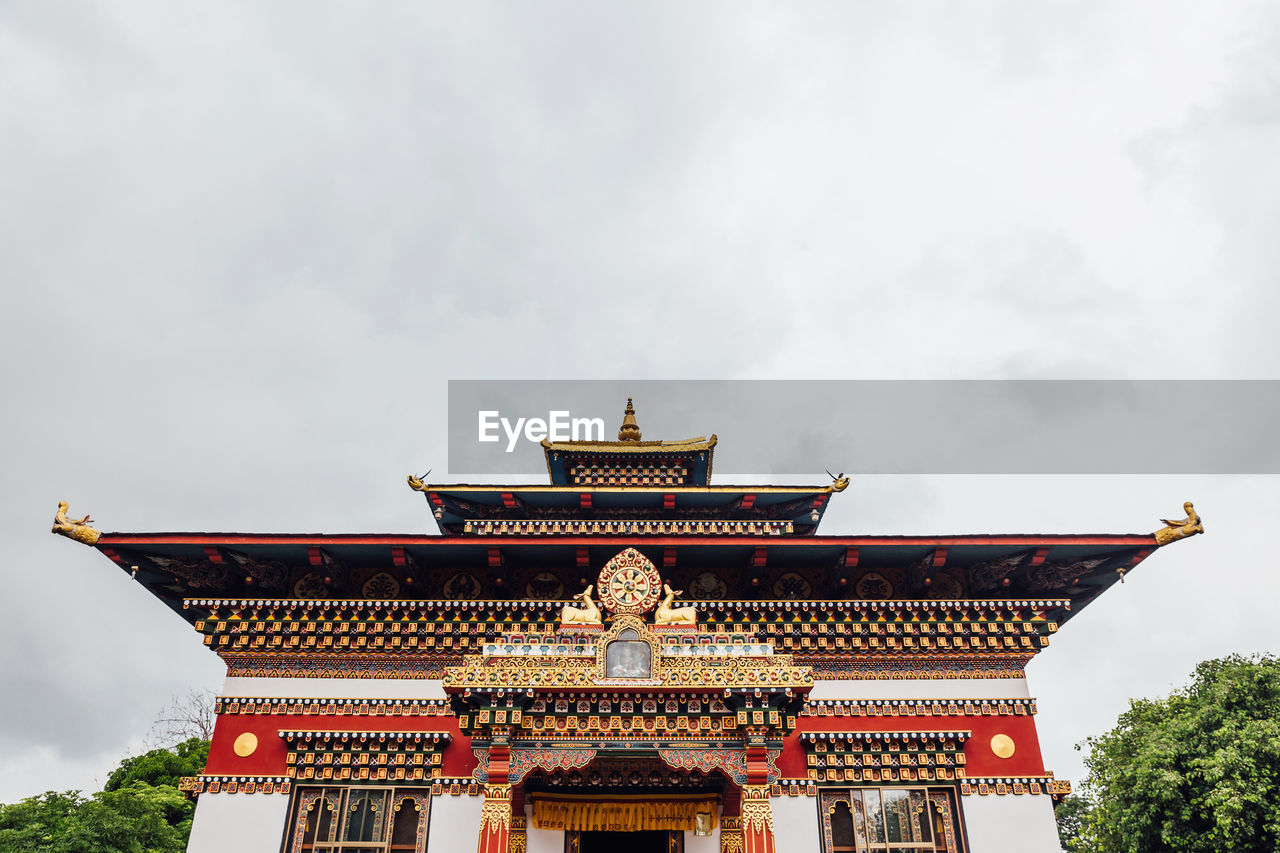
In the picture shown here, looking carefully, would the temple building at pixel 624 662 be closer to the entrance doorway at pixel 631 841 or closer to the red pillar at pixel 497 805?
the entrance doorway at pixel 631 841

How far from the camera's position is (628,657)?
11.3m

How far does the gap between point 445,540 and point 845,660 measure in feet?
23.9

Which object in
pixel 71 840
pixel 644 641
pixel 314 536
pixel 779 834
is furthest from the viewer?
pixel 71 840

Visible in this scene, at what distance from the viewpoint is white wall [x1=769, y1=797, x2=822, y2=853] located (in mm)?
12938

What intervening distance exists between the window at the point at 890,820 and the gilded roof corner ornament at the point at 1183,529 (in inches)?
219

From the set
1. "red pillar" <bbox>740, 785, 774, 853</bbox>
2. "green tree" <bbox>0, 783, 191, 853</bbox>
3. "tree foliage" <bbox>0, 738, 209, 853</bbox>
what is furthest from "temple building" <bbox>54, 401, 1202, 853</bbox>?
"green tree" <bbox>0, 783, 191, 853</bbox>

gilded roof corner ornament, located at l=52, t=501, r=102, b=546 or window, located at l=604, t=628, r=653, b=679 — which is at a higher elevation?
gilded roof corner ornament, located at l=52, t=501, r=102, b=546

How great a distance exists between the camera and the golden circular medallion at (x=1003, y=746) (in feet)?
44.6

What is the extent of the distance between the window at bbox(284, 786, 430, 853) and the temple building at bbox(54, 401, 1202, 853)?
32 millimetres

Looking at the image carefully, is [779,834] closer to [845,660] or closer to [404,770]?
[845,660]

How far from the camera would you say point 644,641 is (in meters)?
11.3

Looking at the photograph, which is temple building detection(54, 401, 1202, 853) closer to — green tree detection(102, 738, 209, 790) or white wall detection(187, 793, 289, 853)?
white wall detection(187, 793, 289, 853)

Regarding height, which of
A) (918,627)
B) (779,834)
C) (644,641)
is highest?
(918,627)

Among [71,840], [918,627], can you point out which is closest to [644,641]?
[918,627]
